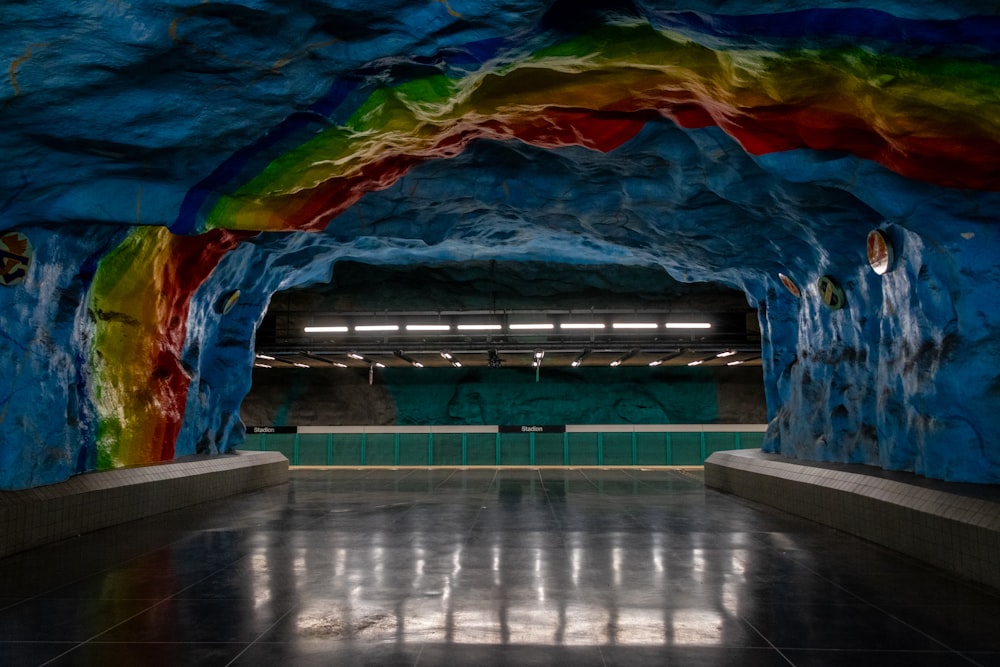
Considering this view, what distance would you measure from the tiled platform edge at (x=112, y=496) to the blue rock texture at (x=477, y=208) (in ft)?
1.28

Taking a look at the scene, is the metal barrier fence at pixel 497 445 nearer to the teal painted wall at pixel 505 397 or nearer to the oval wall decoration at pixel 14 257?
the teal painted wall at pixel 505 397

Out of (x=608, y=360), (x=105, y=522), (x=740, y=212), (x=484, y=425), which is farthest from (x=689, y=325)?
(x=105, y=522)

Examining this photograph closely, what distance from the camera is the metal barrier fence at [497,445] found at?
21734 millimetres

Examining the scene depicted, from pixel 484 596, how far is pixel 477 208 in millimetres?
8147

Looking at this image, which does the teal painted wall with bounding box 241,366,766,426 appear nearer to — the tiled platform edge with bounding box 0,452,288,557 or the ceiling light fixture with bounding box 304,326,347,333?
the ceiling light fixture with bounding box 304,326,347,333

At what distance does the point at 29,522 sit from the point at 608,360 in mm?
16336

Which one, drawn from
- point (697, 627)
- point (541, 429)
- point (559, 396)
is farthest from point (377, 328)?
point (697, 627)

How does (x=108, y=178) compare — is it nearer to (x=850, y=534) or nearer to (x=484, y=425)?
(x=850, y=534)

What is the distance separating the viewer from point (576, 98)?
27.2 ft

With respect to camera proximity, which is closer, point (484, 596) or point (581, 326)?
point (484, 596)

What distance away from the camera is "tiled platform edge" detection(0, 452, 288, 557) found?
784 cm

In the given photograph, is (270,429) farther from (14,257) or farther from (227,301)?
(14,257)

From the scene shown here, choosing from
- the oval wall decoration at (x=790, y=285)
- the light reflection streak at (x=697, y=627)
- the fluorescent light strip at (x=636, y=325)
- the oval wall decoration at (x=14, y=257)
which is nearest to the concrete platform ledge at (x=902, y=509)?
the light reflection streak at (x=697, y=627)

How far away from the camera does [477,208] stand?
12.7 metres
